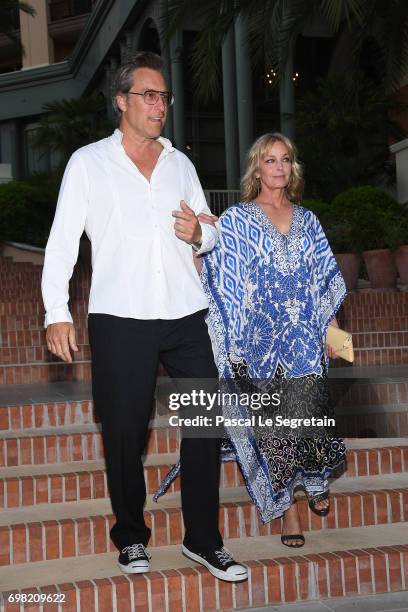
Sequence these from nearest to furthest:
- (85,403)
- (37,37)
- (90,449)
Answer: (90,449) < (85,403) < (37,37)

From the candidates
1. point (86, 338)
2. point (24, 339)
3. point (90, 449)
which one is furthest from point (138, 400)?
point (86, 338)

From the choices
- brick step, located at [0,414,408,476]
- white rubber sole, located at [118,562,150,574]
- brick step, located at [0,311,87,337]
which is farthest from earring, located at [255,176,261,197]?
brick step, located at [0,311,87,337]

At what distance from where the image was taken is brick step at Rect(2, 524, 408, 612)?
137 inches

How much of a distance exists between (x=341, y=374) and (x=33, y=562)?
3.62m

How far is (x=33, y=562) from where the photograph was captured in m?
3.89

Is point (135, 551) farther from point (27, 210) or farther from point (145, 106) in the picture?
point (27, 210)

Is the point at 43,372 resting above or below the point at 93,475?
above

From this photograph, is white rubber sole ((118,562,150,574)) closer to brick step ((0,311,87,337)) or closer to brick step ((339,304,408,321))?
brick step ((0,311,87,337))

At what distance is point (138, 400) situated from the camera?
3416 millimetres

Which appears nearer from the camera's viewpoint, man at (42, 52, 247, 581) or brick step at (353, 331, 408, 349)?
man at (42, 52, 247, 581)

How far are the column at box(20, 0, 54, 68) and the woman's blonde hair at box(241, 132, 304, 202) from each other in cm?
3080

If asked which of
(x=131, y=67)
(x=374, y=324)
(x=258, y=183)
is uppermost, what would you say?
(x=131, y=67)

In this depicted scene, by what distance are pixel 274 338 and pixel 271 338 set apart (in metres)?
0.01

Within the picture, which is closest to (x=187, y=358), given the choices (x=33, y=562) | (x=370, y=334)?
(x=33, y=562)
